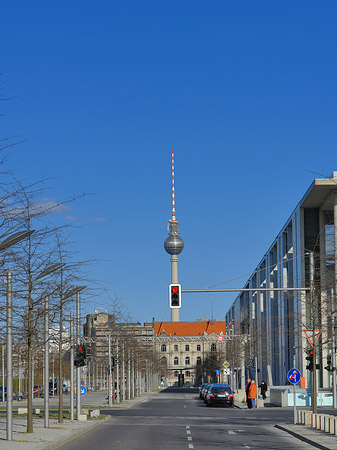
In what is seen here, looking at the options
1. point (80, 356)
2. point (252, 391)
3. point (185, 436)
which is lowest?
point (252, 391)

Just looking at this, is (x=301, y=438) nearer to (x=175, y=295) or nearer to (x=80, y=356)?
(x=175, y=295)

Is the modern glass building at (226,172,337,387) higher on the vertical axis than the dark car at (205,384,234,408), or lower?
higher

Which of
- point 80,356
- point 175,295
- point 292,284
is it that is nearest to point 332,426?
point 175,295

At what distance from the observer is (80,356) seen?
33375 millimetres

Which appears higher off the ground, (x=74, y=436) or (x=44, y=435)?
(x=44, y=435)

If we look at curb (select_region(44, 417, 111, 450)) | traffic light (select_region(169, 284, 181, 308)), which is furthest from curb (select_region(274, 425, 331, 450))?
curb (select_region(44, 417, 111, 450))

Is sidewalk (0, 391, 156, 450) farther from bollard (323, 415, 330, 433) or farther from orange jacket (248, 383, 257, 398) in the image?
orange jacket (248, 383, 257, 398)

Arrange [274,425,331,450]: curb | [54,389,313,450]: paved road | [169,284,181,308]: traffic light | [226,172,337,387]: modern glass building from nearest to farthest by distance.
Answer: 1. [274,425,331,450]: curb
2. [54,389,313,450]: paved road
3. [169,284,181,308]: traffic light
4. [226,172,337,387]: modern glass building

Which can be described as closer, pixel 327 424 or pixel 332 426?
pixel 332 426

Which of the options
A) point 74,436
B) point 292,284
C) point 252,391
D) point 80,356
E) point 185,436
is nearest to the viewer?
point 74,436

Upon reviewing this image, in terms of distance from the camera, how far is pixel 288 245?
256ft

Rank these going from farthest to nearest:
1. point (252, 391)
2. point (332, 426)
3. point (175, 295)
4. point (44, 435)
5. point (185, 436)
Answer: point (252, 391)
point (175, 295)
point (185, 436)
point (332, 426)
point (44, 435)

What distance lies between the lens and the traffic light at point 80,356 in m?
33.2

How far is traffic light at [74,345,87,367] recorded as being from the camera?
109 feet
